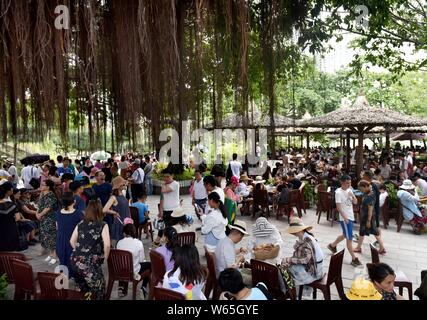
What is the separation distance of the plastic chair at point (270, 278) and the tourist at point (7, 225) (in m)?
3.78

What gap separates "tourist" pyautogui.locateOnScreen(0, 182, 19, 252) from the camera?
216 inches

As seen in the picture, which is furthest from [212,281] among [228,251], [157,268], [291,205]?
[291,205]

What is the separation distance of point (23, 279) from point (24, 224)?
3.49 meters

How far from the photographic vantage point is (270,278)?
3930 mm

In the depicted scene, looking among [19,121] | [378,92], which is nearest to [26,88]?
[19,121]

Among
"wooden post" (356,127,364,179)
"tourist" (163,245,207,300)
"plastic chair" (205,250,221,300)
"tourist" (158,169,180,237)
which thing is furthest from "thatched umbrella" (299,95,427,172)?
"tourist" (163,245,207,300)

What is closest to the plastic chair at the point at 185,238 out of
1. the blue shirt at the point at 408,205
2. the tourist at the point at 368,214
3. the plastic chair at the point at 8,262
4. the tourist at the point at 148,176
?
the plastic chair at the point at 8,262

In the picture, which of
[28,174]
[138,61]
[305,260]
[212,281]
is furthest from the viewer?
[28,174]

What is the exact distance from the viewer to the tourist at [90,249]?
13.0ft

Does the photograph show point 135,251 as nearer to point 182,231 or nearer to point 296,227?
point 182,231

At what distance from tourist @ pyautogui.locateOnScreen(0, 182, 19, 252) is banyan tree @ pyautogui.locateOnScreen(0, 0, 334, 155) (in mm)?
2685

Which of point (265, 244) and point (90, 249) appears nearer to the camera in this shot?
point (90, 249)

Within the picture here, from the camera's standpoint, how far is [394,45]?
7785mm

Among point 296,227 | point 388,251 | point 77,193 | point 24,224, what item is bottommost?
point 388,251
